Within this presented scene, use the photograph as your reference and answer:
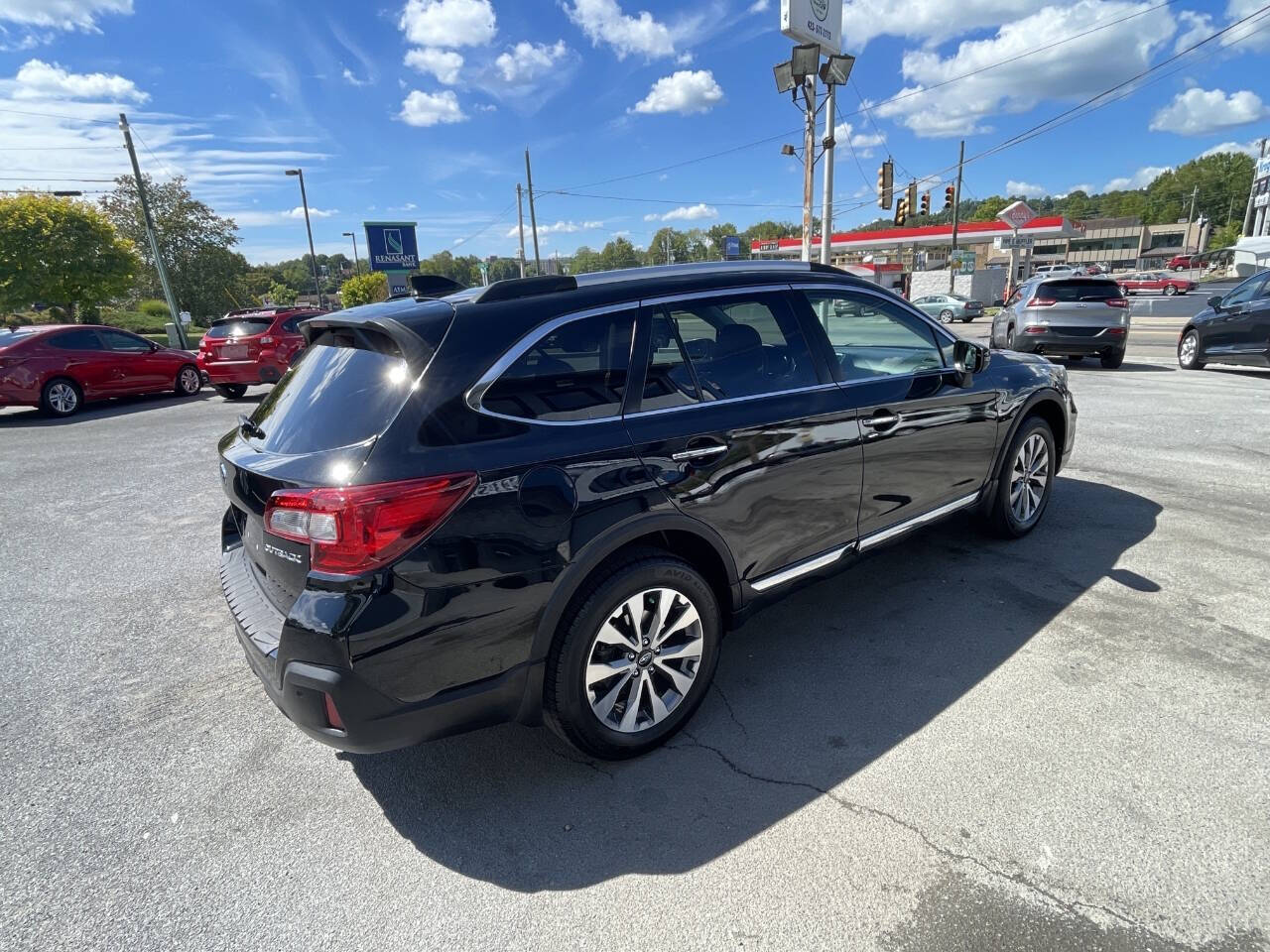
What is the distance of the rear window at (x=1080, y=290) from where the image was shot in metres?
12.1

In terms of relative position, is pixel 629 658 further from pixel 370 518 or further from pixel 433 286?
pixel 433 286

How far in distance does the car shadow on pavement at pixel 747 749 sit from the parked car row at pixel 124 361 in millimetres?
10167

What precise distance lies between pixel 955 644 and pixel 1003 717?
1.93 ft

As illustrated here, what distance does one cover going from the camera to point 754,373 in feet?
9.82

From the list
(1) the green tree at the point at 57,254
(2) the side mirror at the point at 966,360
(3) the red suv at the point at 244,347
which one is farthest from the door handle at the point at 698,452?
(1) the green tree at the point at 57,254

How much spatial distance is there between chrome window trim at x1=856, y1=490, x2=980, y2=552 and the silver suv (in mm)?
9921

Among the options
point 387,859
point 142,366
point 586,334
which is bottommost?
point 387,859

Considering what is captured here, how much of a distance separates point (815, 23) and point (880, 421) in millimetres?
16946

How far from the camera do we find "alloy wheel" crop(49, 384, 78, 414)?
1141cm

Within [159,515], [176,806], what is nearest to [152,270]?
[159,515]

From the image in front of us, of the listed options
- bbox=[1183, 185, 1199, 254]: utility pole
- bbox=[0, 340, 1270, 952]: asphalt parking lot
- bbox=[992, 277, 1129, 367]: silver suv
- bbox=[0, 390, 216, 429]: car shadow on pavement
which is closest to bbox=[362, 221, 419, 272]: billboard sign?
bbox=[0, 390, 216, 429]: car shadow on pavement

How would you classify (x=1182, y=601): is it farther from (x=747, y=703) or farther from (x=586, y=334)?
(x=586, y=334)

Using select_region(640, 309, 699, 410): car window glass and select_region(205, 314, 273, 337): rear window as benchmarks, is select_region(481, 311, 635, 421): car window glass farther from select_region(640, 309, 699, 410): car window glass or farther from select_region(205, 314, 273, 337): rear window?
select_region(205, 314, 273, 337): rear window

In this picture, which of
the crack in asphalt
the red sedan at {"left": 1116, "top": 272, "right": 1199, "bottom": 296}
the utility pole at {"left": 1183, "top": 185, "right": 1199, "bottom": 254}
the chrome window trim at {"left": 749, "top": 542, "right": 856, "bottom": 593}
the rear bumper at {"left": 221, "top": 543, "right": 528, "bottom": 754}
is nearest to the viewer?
the crack in asphalt
